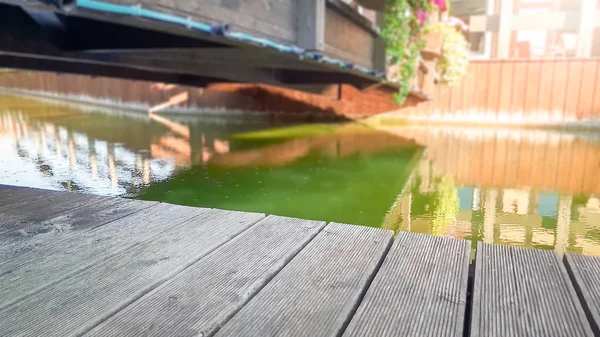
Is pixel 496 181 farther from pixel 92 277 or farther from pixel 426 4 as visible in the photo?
pixel 92 277

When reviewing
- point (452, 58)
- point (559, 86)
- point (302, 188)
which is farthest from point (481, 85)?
point (302, 188)

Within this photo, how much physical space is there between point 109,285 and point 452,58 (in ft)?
28.1

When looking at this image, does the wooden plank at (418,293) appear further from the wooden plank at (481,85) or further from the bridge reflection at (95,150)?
the wooden plank at (481,85)

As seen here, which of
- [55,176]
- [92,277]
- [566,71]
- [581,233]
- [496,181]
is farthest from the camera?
[566,71]

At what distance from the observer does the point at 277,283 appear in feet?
3.26

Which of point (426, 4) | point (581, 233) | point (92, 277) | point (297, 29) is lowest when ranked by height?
point (581, 233)

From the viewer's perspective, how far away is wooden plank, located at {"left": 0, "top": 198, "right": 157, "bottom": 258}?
1.26 m

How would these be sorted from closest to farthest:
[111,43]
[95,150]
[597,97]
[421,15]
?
1. [111,43]
2. [421,15]
3. [95,150]
4. [597,97]

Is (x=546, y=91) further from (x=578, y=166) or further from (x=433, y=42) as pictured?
(x=578, y=166)

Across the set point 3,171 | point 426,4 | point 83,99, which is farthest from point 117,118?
point 426,4

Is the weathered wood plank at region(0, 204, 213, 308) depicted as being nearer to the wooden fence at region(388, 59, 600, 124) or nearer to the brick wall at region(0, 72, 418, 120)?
the brick wall at region(0, 72, 418, 120)

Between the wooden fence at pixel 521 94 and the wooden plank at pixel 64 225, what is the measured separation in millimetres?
8177

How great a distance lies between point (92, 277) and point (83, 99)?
1482 centimetres

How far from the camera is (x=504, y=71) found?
9008mm
